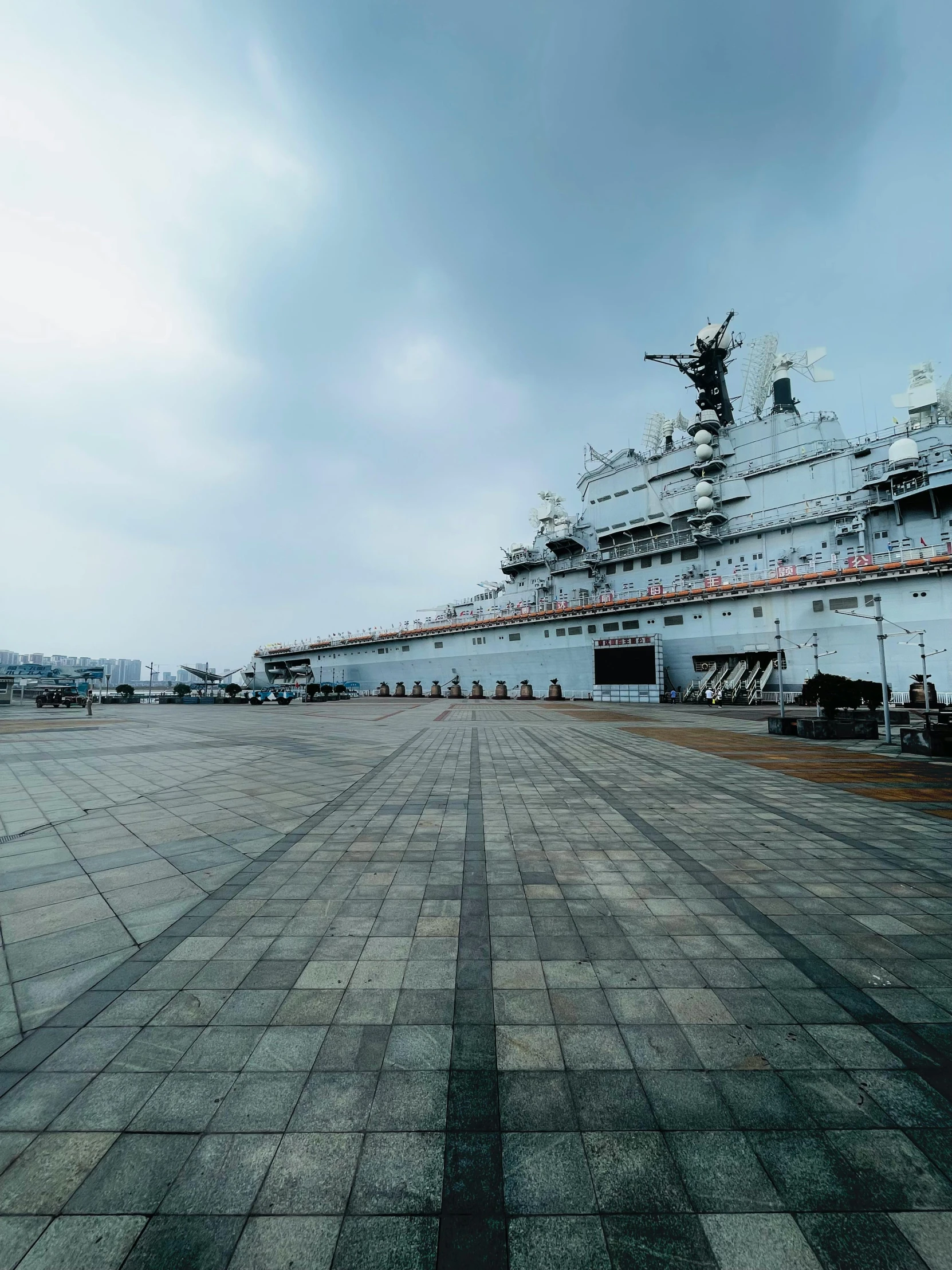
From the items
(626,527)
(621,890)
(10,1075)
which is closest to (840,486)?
(626,527)

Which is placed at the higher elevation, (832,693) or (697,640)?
(697,640)

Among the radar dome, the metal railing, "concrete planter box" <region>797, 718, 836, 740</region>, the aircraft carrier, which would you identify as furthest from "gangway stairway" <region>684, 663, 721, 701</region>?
"concrete planter box" <region>797, 718, 836, 740</region>

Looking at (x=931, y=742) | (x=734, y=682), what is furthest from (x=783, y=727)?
(x=734, y=682)

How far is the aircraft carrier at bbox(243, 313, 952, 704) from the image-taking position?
90.1ft

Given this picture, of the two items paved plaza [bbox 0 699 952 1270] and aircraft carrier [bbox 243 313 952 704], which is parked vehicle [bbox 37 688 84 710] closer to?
aircraft carrier [bbox 243 313 952 704]

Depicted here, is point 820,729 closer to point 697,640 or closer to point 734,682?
point 734,682

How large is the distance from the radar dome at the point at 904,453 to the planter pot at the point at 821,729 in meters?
19.7

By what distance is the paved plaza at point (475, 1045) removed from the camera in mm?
1853

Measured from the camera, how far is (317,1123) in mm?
2287

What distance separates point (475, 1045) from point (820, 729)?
17880mm

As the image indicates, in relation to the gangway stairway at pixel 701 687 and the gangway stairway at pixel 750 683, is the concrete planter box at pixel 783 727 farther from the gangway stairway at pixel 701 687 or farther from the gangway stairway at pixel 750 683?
the gangway stairway at pixel 701 687

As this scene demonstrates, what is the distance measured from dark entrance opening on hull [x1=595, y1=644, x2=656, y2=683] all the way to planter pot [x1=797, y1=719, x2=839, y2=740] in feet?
65.0

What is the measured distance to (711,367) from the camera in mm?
40031

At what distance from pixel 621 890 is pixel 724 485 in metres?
37.6
